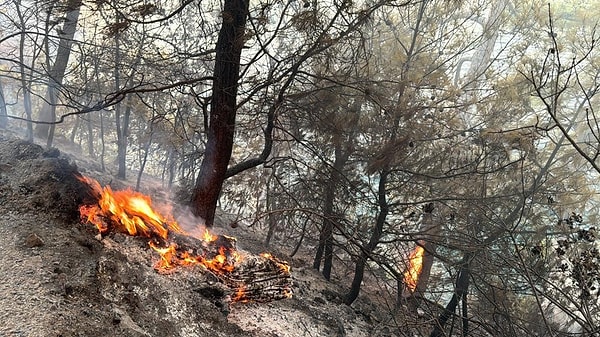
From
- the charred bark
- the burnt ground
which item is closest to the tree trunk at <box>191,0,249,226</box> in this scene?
the burnt ground

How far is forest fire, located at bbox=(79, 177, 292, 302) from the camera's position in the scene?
409cm

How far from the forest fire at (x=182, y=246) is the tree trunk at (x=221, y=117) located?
47 centimetres

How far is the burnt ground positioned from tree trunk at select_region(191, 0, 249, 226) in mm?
1180

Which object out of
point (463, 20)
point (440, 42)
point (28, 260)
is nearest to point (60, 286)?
point (28, 260)

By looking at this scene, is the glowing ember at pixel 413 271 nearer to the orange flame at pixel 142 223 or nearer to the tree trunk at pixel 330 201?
the tree trunk at pixel 330 201

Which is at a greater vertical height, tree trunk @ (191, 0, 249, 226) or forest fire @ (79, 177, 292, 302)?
tree trunk @ (191, 0, 249, 226)

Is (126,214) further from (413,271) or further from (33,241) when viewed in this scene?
(413,271)

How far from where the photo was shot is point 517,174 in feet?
23.4

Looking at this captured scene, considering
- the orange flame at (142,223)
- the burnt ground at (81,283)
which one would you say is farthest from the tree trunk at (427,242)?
the orange flame at (142,223)

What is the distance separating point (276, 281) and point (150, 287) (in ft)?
5.64

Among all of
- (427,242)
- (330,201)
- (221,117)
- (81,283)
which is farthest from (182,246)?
(427,242)

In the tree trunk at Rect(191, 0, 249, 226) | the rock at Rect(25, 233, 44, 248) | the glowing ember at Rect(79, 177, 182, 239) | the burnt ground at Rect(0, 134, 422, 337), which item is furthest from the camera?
the tree trunk at Rect(191, 0, 249, 226)

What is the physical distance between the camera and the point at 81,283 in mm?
3092

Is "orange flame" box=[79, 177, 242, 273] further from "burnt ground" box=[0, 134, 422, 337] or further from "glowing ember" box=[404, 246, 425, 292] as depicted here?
"glowing ember" box=[404, 246, 425, 292]
